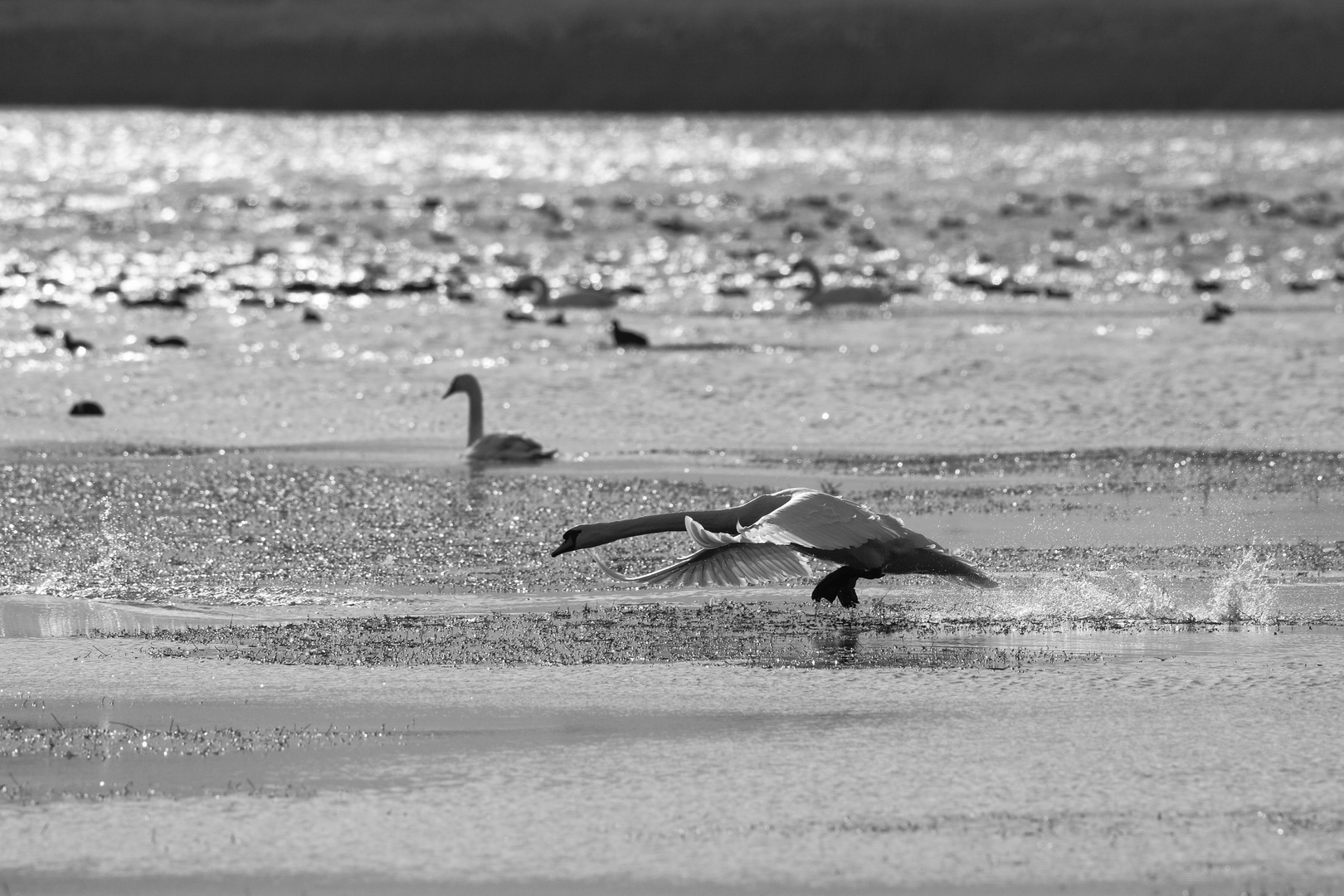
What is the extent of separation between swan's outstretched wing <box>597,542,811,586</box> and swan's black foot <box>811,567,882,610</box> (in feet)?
0.35

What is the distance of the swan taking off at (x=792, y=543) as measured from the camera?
7453mm

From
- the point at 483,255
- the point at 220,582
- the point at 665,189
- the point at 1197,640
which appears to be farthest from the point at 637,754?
the point at 665,189

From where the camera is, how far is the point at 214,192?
145 ft

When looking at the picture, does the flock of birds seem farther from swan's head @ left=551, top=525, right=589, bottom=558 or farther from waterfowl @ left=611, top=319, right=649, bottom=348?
waterfowl @ left=611, top=319, right=649, bottom=348

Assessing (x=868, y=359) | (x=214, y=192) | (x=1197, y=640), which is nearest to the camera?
(x=1197, y=640)

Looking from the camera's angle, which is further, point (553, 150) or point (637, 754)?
point (553, 150)

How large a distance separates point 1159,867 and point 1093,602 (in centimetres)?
282

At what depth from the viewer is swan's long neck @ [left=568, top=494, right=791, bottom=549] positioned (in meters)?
7.89

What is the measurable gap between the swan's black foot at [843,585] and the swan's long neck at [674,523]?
32 cm

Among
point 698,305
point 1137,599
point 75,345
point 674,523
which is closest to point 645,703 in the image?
point 674,523

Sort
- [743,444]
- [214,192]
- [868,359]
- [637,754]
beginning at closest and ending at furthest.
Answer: [637,754] → [743,444] → [868,359] → [214,192]

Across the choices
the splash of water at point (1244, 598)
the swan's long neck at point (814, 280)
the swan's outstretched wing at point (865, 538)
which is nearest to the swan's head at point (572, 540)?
the swan's outstretched wing at point (865, 538)

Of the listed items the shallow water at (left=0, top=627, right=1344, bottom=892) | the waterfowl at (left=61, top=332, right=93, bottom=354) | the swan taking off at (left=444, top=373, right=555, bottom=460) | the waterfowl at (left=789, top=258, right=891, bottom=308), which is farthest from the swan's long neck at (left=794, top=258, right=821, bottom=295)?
the shallow water at (left=0, top=627, right=1344, bottom=892)

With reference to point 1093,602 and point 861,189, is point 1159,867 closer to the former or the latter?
point 1093,602
